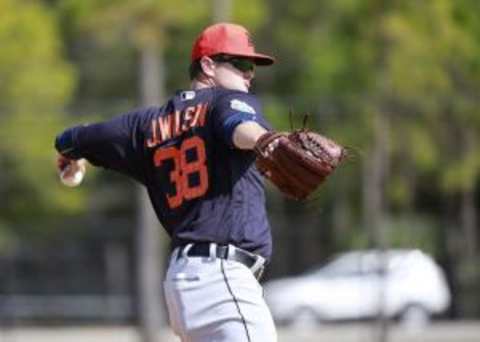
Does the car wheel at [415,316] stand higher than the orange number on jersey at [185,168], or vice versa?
the orange number on jersey at [185,168]

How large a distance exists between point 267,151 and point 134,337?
19450 millimetres

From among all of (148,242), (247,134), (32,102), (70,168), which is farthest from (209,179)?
(32,102)

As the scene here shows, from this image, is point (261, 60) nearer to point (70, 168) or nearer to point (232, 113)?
point (232, 113)

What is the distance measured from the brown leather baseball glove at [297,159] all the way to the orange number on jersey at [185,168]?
30cm

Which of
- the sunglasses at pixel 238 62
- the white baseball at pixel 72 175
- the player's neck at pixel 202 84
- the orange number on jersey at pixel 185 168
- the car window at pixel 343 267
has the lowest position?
the car window at pixel 343 267

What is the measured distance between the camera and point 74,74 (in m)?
29.6

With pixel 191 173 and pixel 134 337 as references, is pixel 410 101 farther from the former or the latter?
pixel 191 173

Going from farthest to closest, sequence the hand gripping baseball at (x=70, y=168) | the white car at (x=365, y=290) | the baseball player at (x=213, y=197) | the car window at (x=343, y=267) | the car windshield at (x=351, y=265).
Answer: the car window at (x=343, y=267) → the car windshield at (x=351, y=265) → the white car at (x=365, y=290) → the hand gripping baseball at (x=70, y=168) → the baseball player at (x=213, y=197)

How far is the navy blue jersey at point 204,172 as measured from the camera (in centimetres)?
568

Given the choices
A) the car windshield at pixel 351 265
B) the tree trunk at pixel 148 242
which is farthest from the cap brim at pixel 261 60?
the tree trunk at pixel 148 242

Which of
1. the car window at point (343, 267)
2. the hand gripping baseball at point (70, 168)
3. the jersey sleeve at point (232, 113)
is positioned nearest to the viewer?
the jersey sleeve at point (232, 113)

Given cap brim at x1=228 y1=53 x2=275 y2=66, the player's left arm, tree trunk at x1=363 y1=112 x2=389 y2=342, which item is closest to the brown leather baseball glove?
the player's left arm

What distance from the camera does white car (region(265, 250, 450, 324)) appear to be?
1902 centimetres

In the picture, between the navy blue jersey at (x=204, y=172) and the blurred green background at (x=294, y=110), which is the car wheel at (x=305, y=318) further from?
the navy blue jersey at (x=204, y=172)
